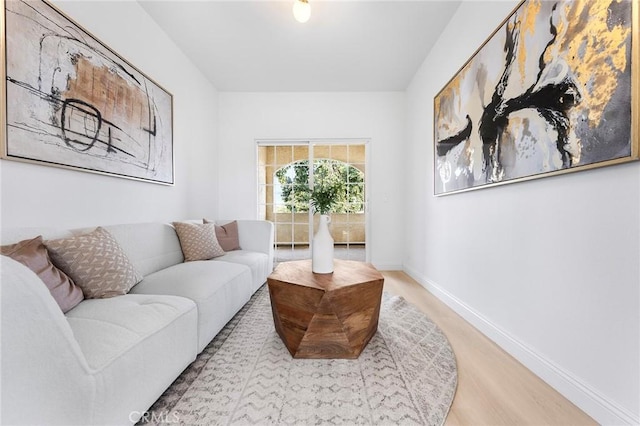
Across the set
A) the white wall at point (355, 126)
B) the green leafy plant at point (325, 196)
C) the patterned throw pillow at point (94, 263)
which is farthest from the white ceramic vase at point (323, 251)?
the white wall at point (355, 126)

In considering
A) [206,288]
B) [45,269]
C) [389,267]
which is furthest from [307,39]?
[389,267]

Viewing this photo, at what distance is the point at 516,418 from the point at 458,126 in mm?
2092

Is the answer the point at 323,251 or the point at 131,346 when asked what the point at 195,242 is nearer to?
the point at 323,251

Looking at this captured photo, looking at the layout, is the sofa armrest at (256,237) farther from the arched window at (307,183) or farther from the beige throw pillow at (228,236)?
the arched window at (307,183)

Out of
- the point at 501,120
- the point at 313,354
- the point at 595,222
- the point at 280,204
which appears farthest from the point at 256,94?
the point at 595,222

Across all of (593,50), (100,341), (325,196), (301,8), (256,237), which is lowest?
(100,341)

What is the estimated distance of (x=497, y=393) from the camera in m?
1.32

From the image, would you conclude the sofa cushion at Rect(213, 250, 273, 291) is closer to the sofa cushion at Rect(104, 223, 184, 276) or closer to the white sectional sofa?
the sofa cushion at Rect(104, 223, 184, 276)

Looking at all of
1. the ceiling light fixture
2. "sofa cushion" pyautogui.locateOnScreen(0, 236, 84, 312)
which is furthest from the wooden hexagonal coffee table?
the ceiling light fixture

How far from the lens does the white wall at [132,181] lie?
1.54 metres

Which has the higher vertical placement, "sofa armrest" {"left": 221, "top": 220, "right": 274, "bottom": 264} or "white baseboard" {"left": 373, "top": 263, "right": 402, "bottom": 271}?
"sofa armrest" {"left": 221, "top": 220, "right": 274, "bottom": 264}

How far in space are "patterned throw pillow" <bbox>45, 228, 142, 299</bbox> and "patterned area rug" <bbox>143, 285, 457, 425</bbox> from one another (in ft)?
2.05

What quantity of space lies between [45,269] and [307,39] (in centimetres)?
284

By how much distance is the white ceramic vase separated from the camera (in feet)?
6.01
